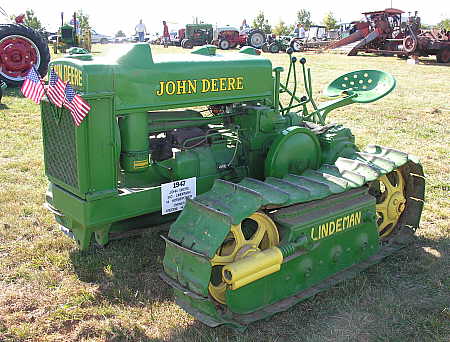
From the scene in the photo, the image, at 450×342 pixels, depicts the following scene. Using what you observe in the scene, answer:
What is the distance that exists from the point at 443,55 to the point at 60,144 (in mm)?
21754

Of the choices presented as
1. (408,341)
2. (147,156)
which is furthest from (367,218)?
(147,156)

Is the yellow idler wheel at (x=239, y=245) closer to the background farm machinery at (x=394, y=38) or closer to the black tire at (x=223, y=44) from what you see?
the background farm machinery at (x=394, y=38)

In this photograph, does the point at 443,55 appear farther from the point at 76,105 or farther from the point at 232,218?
the point at 76,105

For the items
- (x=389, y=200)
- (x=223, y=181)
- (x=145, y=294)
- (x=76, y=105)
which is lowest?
(x=145, y=294)

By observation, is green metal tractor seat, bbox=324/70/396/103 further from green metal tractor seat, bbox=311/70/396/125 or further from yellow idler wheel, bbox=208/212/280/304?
yellow idler wheel, bbox=208/212/280/304

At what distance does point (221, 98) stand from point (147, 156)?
0.85 meters

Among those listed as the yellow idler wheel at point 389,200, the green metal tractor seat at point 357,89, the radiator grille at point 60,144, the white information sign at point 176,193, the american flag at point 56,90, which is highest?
the american flag at point 56,90

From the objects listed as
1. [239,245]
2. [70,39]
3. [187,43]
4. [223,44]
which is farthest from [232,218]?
[187,43]

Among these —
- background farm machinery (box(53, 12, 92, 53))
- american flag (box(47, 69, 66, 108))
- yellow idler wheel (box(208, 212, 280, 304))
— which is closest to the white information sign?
yellow idler wheel (box(208, 212, 280, 304))

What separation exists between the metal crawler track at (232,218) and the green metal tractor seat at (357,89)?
1.10 meters

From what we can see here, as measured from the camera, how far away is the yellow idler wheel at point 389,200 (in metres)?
4.94

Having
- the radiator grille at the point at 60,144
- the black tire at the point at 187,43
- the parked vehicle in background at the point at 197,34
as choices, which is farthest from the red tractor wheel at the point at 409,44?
the radiator grille at the point at 60,144

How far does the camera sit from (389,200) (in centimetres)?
494

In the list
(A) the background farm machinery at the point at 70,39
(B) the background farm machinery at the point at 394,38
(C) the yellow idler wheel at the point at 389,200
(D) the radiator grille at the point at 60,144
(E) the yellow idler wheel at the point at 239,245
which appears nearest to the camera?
(E) the yellow idler wheel at the point at 239,245
